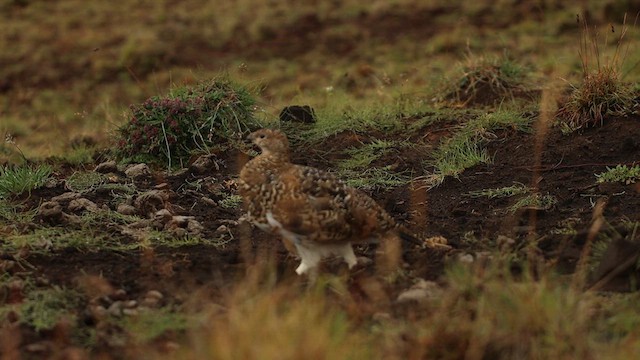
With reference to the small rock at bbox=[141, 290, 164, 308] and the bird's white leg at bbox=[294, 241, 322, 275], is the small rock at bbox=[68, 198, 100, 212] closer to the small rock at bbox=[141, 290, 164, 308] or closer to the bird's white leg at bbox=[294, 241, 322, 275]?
the small rock at bbox=[141, 290, 164, 308]

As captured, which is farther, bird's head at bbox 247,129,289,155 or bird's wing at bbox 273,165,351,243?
bird's head at bbox 247,129,289,155

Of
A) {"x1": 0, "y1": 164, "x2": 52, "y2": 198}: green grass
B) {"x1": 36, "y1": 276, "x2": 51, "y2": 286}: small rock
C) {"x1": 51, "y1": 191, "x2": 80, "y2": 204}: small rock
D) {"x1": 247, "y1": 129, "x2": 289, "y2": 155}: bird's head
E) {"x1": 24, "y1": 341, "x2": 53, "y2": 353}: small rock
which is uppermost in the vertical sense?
{"x1": 247, "y1": 129, "x2": 289, "y2": 155}: bird's head

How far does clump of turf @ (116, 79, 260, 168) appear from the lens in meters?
8.37

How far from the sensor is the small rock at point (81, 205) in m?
6.69

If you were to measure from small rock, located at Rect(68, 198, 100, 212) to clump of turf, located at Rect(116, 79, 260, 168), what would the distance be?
150cm

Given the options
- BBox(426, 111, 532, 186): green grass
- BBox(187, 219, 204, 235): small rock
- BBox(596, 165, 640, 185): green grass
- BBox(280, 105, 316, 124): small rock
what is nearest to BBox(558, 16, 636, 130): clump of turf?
BBox(426, 111, 532, 186): green grass

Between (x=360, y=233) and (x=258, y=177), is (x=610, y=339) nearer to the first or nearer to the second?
(x=360, y=233)

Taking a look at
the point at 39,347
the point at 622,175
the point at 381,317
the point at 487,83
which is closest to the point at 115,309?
the point at 39,347

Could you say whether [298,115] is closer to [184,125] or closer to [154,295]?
[184,125]

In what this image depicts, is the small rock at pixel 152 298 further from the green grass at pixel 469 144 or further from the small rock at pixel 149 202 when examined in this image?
the green grass at pixel 469 144

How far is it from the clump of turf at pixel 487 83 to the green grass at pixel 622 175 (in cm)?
251

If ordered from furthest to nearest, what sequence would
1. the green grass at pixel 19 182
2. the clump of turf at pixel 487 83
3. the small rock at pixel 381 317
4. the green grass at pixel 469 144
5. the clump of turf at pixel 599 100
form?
1. the clump of turf at pixel 487 83
2. the clump of turf at pixel 599 100
3. the green grass at pixel 469 144
4. the green grass at pixel 19 182
5. the small rock at pixel 381 317

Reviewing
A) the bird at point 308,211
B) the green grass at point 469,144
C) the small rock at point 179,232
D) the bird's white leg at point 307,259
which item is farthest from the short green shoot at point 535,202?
the small rock at point 179,232

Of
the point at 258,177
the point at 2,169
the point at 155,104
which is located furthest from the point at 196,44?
the point at 258,177
